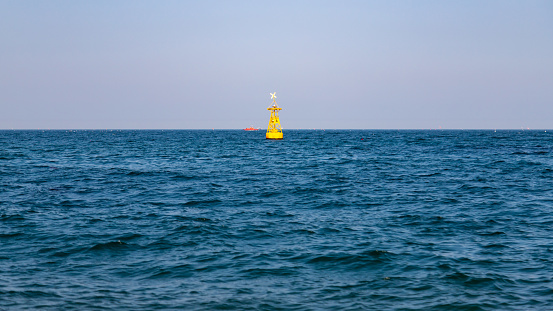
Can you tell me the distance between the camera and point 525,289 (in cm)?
1147

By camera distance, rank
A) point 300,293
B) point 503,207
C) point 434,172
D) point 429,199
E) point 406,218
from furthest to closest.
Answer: point 434,172, point 429,199, point 503,207, point 406,218, point 300,293

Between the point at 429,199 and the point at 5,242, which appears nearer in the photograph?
the point at 5,242

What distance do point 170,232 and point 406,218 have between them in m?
9.39

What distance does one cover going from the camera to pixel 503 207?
22.1 metres

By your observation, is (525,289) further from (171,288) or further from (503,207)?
(503,207)

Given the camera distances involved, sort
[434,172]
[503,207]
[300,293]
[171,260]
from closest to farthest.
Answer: [300,293]
[171,260]
[503,207]
[434,172]

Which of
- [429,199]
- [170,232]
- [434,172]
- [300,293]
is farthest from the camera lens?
[434,172]

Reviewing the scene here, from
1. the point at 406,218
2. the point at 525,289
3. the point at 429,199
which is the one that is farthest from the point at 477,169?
the point at 525,289

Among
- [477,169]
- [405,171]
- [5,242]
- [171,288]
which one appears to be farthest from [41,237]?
[477,169]

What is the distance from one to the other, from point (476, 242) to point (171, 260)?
9760 millimetres

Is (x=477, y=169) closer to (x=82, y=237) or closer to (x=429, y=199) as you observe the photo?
(x=429, y=199)

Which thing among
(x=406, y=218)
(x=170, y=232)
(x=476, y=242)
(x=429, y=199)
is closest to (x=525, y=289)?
(x=476, y=242)

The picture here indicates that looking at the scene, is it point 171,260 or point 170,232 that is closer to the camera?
point 171,260

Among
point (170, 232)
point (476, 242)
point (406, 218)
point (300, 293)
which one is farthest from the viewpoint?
point (406, 218)
